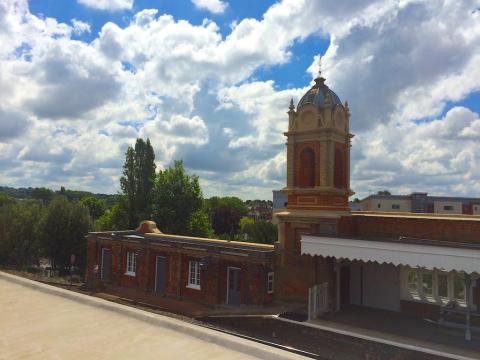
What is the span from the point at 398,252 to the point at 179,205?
1103 inches

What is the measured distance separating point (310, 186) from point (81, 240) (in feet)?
88.7

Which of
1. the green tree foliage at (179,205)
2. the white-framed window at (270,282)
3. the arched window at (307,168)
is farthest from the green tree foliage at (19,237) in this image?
the arched window at (307,168)

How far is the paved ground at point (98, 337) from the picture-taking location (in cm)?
659

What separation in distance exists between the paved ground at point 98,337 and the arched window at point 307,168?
1156 cm

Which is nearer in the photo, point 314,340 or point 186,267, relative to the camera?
point 314,340

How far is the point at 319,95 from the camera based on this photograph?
60.7 feet

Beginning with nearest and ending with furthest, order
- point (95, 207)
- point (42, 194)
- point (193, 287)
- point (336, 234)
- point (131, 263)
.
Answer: point (336, 234) → point (193, 287) → point (131, 263) → point (95, 207) → point (42, 194)

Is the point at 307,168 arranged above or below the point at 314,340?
above

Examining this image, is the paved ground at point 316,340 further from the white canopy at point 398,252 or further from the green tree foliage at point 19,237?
the green tree foliage at point 19,237

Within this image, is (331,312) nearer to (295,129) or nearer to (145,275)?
(295,129)

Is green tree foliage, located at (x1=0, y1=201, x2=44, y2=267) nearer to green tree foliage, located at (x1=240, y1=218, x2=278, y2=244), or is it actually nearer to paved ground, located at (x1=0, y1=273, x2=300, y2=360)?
green tree foliage, located at (x1=240, y1=218, x2=278, y2=244)

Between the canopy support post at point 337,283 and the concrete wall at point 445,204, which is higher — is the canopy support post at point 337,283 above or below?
below

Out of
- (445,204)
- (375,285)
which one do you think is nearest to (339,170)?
(375,285)

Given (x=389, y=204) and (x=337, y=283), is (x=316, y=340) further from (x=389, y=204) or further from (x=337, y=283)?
(x=389, y=204)
